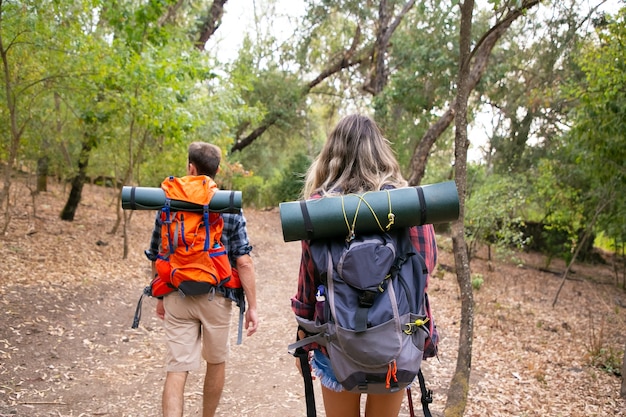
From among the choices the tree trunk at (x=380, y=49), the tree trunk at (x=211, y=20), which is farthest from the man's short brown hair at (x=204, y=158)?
the tree trunk at (x=380, y=49)

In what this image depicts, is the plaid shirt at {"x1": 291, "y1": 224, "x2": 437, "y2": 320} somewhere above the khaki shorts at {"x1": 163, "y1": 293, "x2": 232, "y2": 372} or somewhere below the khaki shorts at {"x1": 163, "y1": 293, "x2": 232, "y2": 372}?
above

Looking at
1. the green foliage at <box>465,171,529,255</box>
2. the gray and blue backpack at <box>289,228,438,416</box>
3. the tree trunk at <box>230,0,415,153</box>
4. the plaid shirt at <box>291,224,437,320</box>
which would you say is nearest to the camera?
the gray and blue backpack at <box>289,228,438,416</box>

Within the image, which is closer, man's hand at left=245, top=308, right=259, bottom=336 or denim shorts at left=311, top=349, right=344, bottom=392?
denim shorts at left=311, top=349, right=344, bottom=392

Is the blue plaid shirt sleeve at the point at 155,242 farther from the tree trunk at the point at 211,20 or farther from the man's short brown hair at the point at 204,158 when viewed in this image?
the tree trunk at the point at 211,20

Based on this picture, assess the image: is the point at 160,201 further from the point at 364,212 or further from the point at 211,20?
the point at 211,20

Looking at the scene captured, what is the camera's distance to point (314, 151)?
1000 inches

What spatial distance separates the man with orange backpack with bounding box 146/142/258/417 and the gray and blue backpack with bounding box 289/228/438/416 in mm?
1085

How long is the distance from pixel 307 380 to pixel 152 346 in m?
3.82

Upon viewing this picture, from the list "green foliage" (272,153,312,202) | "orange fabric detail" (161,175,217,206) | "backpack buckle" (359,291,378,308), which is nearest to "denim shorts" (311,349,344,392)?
"backpack buckle" (359,291,378,308)

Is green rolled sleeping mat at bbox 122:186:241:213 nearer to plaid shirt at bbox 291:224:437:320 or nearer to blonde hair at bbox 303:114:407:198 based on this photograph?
blonde hair at bbox 303:114:407:198

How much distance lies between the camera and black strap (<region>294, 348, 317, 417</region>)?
204 centimetres

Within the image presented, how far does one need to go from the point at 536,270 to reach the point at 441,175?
6.88m

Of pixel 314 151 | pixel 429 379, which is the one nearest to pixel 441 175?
pixel 314 151

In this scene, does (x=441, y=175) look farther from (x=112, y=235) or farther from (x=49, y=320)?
(x=49, y=320)
